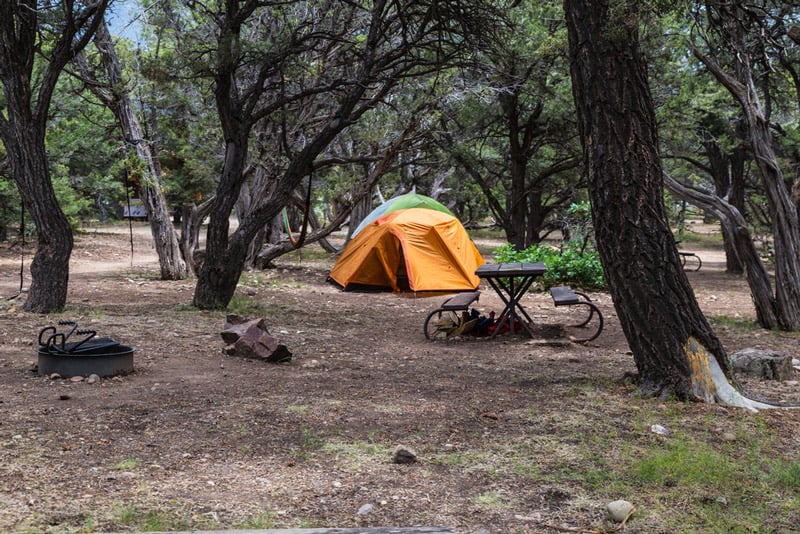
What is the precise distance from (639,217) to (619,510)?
254 centimetres

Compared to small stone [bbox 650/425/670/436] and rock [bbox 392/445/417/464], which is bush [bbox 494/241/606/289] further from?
rock [bbox 392/445/417/464]

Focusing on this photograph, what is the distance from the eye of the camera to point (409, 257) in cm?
1398

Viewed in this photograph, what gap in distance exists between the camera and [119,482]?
3682 mm

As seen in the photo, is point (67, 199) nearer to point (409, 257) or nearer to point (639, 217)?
point (409, 257)

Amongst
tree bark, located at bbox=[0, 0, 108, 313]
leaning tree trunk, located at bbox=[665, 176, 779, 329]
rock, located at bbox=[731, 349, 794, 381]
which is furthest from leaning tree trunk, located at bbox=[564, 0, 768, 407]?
Result: tree bark, located at bbox=[0, 0, 108, 313]

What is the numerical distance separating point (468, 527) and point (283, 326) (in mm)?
6534

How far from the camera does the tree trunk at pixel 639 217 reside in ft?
17.6

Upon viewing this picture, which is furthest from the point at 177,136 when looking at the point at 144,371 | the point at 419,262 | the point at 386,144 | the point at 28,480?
the point at 28,480

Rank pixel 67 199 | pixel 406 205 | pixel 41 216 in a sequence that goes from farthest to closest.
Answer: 1. pixel 67 199
2. pixel 406 205
3. pixel 41 216

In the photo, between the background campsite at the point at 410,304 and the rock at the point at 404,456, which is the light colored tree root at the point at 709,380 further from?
the rock at the point at 404,456

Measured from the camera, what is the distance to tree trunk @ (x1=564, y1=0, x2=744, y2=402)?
538 cm

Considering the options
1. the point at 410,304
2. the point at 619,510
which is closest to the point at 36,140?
the point at 410,304

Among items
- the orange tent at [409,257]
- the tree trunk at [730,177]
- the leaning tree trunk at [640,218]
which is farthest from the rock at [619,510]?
the tree trunk at [730,177]

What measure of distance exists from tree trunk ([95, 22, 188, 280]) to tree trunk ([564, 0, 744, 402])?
918 centimetres
